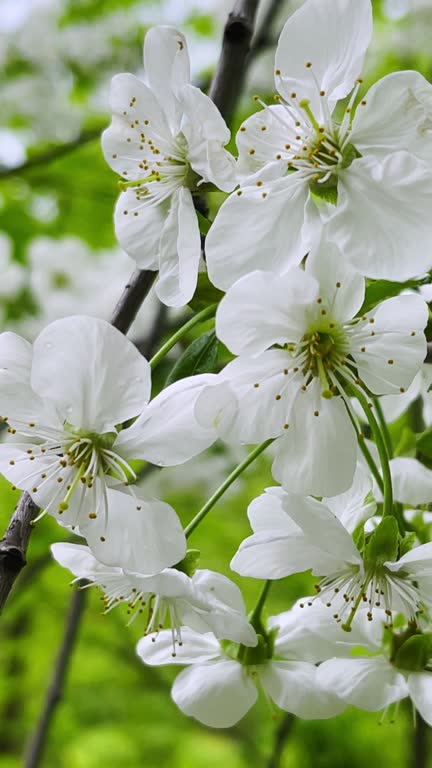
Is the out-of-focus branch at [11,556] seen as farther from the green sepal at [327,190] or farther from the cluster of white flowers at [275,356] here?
the green sepal at [327,190]

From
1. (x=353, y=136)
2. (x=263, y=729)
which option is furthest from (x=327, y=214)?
(x=263, y=729)

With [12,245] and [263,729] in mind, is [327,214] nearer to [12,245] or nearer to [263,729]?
[12,245]

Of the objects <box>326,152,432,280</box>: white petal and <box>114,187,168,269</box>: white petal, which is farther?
<box>114,187,168,269</box>: white petal

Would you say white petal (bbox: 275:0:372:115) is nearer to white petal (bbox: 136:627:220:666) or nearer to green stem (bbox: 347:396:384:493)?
green stem (bbox: 347:396:384:493)

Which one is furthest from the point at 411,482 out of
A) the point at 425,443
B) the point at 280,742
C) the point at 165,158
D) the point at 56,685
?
the point at 56,685

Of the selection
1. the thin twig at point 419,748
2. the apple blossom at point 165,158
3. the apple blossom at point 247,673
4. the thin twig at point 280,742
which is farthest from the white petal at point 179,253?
the thin twig at point 419,748

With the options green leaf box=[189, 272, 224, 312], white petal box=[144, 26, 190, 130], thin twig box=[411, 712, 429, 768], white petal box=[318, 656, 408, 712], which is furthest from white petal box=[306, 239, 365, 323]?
thin twig box=[411, 712, 429, 768]
